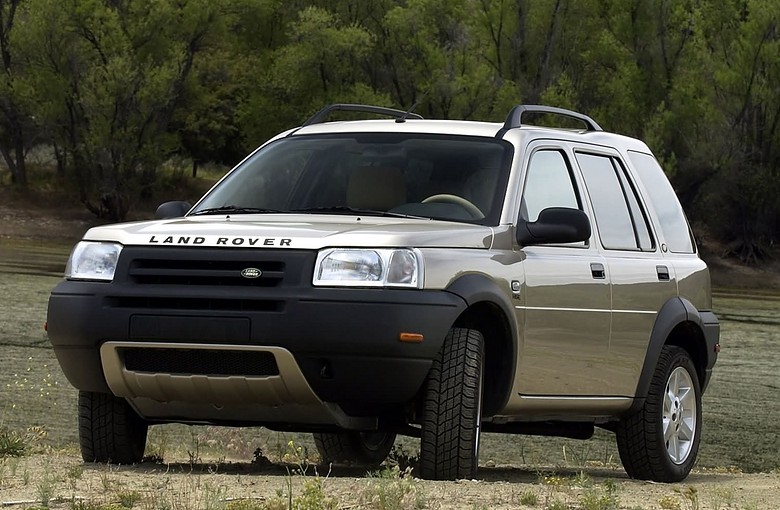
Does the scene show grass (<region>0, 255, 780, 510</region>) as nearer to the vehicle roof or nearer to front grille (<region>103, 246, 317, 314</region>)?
front grille (<region>103, 246, 317, 314</region>)

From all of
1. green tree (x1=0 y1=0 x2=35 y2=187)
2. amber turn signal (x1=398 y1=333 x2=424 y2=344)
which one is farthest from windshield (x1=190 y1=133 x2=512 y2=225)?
green tree (x1=0 y1=0 x2=35 y2=187)

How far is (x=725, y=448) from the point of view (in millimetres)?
14617

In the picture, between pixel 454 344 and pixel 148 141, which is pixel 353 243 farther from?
pixel 148 141

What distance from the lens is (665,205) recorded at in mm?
10102

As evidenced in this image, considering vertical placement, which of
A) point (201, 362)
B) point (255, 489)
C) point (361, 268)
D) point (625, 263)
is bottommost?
point (255, 489)

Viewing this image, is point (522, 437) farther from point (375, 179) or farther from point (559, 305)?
point (375, 179)

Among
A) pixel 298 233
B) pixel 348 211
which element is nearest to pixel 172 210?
pixel 348 211

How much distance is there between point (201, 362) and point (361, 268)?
0.86 meters

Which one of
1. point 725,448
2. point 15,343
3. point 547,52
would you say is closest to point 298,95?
point 547,52

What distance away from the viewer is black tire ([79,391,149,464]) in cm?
817

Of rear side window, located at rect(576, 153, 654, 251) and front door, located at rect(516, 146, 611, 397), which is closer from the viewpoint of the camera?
front door, located at rect(516, 146, 611, 397)

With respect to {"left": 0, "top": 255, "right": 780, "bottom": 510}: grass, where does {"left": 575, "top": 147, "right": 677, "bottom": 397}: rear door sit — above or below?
above

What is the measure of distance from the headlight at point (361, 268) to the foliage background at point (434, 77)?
A: 4874 centimetres

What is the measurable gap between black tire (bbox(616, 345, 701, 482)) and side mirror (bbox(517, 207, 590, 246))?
1803 mm
